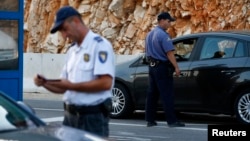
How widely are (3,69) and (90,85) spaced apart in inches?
183

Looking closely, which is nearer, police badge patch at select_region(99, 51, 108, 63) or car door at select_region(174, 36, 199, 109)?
police badge patch at select_region(99, 51, 108, 63)

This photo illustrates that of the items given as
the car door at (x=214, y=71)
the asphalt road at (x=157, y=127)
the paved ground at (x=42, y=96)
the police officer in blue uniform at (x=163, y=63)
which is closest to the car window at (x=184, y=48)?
the car door at (x=214, y=71)

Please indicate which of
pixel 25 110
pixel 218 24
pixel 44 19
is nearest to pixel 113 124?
pixel 25 110

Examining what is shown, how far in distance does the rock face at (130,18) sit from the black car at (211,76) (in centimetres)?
679

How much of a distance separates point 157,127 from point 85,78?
6365 millimetres

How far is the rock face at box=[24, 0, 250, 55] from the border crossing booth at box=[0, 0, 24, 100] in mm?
9763

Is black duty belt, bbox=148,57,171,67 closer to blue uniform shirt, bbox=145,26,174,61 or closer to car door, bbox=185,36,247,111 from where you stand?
blue uniform shirt, bbox=145,26,174,61

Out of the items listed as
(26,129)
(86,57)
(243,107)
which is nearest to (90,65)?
(86,57)

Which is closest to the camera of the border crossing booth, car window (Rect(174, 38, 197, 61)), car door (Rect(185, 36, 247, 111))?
the border crossing booth

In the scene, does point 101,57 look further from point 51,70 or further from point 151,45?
point 51,70

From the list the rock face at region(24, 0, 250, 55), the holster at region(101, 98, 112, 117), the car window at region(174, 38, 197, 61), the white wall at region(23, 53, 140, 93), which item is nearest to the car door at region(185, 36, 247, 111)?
the car window at region(174, 38, 197, 61)

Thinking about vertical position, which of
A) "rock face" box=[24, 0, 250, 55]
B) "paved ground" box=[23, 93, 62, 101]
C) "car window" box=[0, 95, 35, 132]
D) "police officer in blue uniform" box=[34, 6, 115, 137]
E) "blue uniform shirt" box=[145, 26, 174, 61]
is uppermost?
"rock face" box=[24, 0, 250, 55]

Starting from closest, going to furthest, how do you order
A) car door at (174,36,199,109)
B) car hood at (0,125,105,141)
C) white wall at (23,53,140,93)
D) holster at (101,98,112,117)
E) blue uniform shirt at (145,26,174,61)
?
car hood at (0,125,105,141)
holster at (101,98,112,117)
blue uniform shirt at (145,26,174,61)
car door at (174,36,199,109)
white wall at (23,53,140,93)

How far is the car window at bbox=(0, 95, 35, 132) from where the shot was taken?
6.00m
